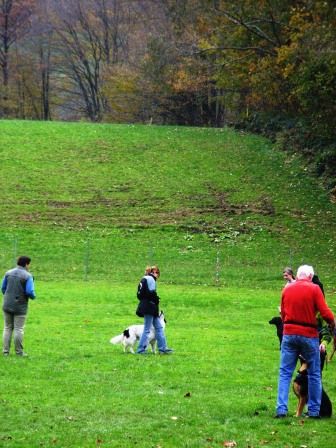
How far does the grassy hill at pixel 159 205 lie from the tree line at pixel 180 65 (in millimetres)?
3406

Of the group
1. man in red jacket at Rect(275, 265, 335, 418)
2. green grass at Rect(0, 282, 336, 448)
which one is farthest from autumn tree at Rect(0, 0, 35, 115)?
man in red jacket at Rect(275, 265, 335, 418)

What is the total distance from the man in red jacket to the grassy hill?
19.6m

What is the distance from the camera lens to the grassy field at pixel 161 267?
10422mm

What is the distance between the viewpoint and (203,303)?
25078 mm

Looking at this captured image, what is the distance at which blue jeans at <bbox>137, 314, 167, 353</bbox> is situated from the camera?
51.8 feet

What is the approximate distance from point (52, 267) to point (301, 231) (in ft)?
40.4

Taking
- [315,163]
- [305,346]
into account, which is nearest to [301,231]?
[315,163]

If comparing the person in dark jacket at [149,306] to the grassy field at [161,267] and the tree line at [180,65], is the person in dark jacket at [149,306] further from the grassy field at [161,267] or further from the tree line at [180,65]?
the tree line at [180,65]

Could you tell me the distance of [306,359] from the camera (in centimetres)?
1025

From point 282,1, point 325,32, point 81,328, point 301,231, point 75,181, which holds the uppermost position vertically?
point 282,1

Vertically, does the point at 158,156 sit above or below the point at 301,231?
above

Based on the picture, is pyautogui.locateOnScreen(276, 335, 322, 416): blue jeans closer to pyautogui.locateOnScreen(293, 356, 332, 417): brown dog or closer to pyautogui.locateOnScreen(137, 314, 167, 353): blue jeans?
pyautogui.locateOnScreen(293, 356, 332, 417): brown dog

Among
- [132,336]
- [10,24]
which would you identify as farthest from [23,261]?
[10,24]

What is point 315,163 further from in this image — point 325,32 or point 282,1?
point 325,32
